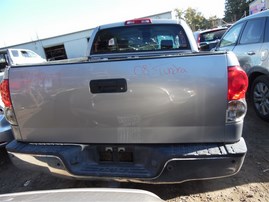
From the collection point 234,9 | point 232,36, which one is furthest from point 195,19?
point 232,36

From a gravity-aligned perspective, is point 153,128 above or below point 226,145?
above

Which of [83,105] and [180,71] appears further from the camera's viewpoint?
[83,105]

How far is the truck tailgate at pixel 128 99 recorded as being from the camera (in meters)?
2.28

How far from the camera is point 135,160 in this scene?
2551 millimetres

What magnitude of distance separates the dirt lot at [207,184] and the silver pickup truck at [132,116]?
65 centimetres

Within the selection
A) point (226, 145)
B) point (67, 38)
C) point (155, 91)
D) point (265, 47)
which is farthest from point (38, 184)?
point (67, 38)

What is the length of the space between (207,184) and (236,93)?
4.40 feet

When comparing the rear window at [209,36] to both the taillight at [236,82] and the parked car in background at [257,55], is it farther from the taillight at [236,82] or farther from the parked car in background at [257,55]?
the taillight at [236,82]

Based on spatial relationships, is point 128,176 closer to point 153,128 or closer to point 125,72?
point 153,128

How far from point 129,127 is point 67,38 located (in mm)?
30856

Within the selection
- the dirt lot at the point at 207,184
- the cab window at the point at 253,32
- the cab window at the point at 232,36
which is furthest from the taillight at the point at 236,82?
the cab window at the point at 232,36

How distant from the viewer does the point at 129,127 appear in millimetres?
2480

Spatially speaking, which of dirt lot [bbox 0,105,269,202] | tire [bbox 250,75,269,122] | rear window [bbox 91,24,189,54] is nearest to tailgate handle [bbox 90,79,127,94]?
dirt lot [bbox 0,105,269,202]


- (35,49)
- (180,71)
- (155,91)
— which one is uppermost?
(180,71)
